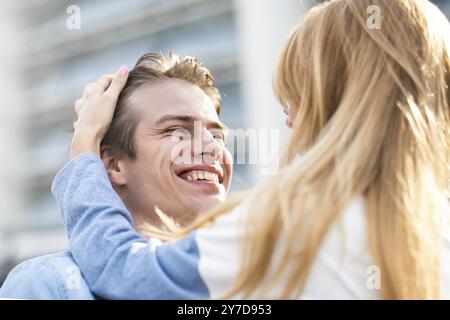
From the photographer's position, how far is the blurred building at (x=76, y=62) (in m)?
15.5

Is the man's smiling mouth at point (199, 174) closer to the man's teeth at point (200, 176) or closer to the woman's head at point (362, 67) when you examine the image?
the man's teeth at point (200, 176)

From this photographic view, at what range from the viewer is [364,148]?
119 cm

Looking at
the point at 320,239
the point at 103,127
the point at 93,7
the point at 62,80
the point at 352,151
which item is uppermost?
the point at 93,7

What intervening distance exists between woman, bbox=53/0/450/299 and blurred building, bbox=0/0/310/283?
12627 millimetres

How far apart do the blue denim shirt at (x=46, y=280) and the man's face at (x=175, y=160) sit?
1.27ft

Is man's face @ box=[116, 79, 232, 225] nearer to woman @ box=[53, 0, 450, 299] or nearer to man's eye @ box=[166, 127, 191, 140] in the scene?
man's eye @ box=[166, 127, 191, 140]

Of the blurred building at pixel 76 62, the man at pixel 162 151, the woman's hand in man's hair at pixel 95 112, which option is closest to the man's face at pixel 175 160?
the man at pixel 162 151

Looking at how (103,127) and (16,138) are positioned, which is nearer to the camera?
(103,127)

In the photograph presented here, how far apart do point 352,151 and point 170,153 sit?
0.80 m

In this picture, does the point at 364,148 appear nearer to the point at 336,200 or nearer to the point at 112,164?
the point at 336,200

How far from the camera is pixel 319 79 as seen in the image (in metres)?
1.28

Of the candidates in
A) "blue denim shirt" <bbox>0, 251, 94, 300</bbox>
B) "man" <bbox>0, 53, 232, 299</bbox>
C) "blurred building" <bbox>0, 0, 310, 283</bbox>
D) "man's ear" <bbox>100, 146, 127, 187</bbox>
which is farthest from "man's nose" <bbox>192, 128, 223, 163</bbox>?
"blurred building" <bbox>0, 0, 310, 283</bbox>
